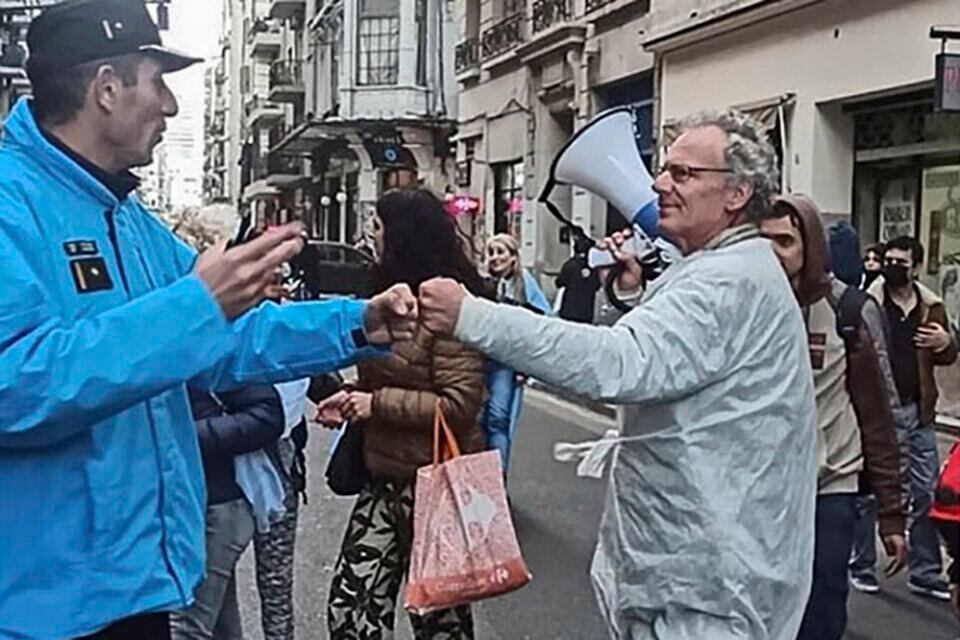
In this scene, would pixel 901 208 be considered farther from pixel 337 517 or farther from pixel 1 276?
pixel 1 276

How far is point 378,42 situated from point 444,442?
3569 cm

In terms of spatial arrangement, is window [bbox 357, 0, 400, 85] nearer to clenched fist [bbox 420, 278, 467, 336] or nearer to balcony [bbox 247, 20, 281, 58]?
balcony [bbox 247, 20, 281, 58]

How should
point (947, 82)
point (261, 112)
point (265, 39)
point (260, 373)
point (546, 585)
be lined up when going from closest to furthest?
1. point (260, 373)
2. point (546, 585)
3. point (947, 82)
4. point (261, 112)
5. point (265, 39)

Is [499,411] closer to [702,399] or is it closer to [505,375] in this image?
[505,375]

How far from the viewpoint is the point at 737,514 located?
313 cm

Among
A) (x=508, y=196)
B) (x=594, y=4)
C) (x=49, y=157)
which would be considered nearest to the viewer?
(x=49, y=157)

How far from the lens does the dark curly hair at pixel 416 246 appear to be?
16.5ft

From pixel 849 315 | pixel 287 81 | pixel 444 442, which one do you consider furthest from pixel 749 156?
pixel 287 81

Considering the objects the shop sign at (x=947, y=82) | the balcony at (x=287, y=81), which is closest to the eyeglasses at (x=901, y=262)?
the shop sign at (x=947, y=82)

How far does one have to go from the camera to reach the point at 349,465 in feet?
17.0

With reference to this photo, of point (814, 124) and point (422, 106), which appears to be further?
point (422, 106)

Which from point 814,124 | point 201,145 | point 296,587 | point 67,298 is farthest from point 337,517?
point 201,145

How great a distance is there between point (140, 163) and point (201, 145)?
436ft

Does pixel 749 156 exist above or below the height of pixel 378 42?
below
